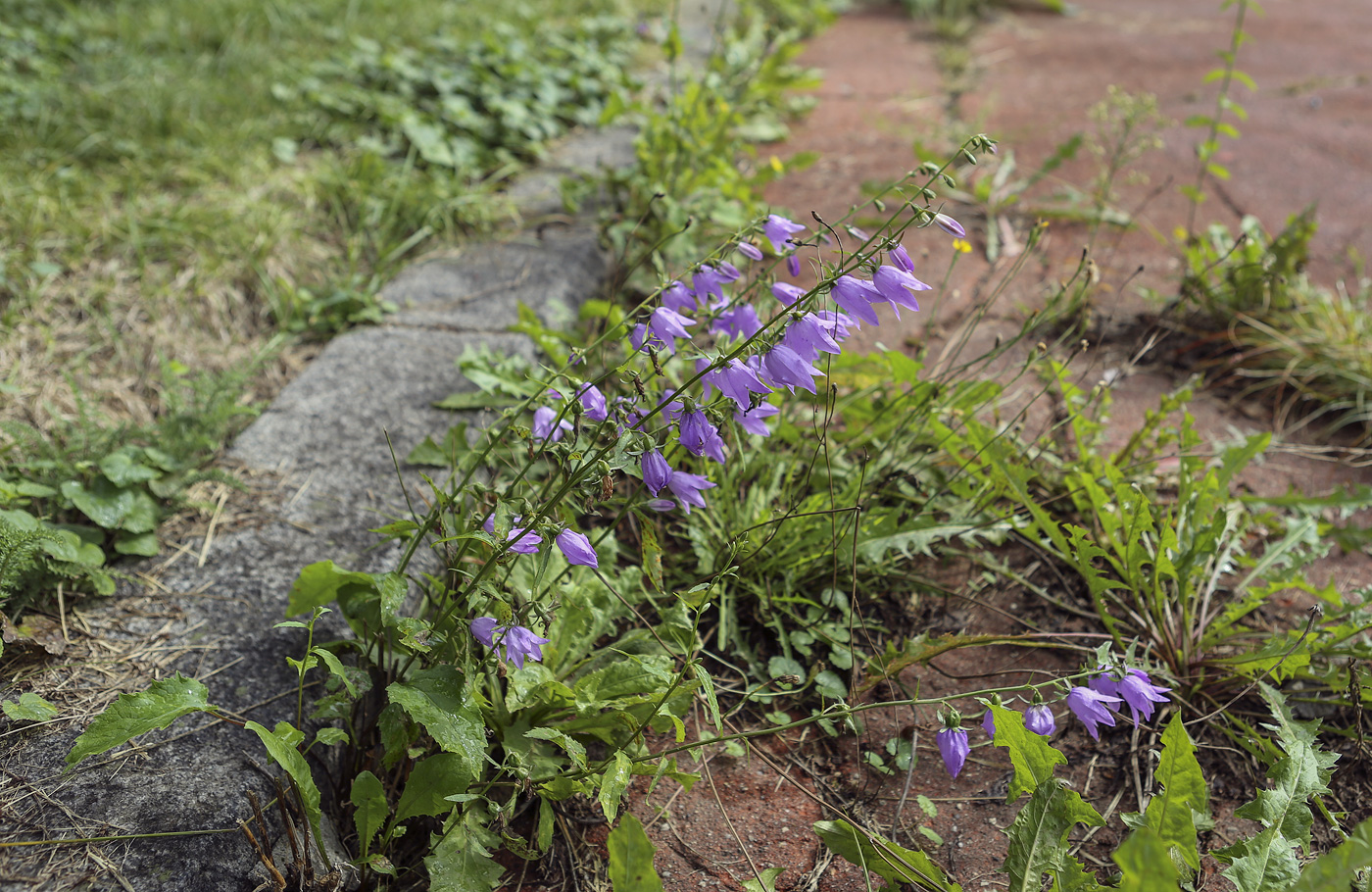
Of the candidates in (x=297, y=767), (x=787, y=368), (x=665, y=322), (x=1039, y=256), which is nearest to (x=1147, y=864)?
(x=787, y=368)

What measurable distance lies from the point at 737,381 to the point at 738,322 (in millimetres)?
377

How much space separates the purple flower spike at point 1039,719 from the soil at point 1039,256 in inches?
8.9

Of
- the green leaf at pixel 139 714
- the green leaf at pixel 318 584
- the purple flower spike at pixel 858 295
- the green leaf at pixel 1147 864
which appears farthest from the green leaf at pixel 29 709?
the green leaf at pixel 1147 864

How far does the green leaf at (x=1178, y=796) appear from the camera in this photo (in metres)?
1.12

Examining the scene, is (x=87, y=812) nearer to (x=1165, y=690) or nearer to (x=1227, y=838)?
(x=1165, y=690)

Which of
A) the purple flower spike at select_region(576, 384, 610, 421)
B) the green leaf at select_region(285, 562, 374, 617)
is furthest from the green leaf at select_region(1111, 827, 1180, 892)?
the green leaf at select_region(285, 562, 374, 617)

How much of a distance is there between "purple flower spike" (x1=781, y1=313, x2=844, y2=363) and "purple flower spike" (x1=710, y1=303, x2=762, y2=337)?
27 centimetres

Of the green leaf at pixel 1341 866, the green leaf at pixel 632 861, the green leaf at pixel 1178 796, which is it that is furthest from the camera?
the green leaf at pixel 1178 796

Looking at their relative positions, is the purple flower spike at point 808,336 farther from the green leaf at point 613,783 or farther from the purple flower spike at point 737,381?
the green leaf at point 613,783

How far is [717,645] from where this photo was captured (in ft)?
5.32

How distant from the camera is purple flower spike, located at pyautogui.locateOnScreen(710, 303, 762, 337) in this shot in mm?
1425

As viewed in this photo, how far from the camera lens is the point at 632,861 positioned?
1022 mm

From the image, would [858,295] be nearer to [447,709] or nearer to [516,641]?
[516,641]

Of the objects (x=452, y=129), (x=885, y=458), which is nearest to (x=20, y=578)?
(x=885, y=458)
